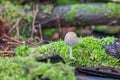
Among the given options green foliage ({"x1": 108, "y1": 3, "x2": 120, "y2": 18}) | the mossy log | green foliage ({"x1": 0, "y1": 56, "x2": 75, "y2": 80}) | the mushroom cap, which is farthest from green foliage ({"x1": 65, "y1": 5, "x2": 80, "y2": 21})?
green foliage ({"x1": 0, "y1": 56, "x2": 75, "y2": 80})

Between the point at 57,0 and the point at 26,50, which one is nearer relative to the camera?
the point at 26,50

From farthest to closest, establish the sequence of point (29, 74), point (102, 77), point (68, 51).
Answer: point (68, 51) → point (102, 77) → point (29, 74)

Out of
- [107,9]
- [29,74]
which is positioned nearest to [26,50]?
[29,74]

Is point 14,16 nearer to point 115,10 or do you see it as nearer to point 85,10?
point 85,10

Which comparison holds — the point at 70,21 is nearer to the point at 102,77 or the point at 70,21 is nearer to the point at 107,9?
the point at 107,9

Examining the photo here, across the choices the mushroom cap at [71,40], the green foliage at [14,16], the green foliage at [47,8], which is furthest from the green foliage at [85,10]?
the mushroom cap at [71,40]

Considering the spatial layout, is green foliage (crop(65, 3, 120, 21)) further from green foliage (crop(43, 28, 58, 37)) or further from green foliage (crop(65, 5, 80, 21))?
green foliage (crop(43, 28, 58, 37))
